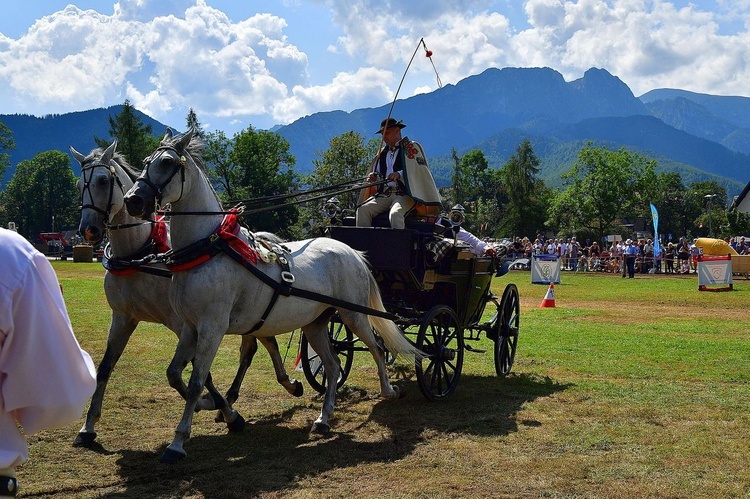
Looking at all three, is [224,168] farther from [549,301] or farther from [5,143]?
[549,301]

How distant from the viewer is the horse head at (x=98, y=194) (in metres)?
6.55

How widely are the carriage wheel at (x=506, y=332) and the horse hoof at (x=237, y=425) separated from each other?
3.91m

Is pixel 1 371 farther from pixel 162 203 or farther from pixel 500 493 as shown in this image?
pixel 162 203

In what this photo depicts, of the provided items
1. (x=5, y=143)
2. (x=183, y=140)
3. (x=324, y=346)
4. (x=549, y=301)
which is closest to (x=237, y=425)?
(x=324, y=346)

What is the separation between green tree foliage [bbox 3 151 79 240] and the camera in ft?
301

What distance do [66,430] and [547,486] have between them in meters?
4.59

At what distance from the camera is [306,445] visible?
6.57m

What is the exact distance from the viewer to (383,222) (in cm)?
890

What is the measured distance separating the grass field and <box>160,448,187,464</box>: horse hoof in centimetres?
7

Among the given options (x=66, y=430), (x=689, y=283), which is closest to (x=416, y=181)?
(x=66, y=430)

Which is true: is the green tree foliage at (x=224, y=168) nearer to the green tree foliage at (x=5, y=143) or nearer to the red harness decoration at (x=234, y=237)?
the green tree foliage at (x=5, y=143)

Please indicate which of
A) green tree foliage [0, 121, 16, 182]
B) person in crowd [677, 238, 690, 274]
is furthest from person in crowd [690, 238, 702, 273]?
green tree foliage [0, 121, 16, 182]

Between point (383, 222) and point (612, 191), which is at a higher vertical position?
point (612, 191)

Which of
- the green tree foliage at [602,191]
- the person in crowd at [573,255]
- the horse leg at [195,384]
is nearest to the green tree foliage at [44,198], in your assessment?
the green tree foliage at [602,191]
